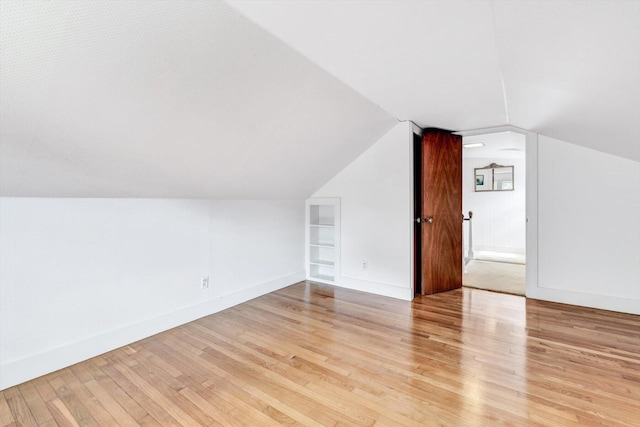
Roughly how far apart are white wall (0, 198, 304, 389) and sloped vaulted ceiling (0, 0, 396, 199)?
0.20m

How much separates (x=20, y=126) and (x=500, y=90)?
309 cm

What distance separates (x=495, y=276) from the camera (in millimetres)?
4281

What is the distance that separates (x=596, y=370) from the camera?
189 centimetres

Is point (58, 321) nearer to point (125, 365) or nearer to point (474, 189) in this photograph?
point (125, 365)

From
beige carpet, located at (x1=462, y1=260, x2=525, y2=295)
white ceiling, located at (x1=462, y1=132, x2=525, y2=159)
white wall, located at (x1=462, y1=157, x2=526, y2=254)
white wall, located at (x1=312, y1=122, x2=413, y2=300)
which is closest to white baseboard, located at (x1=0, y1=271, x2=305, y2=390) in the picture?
white wall, located at (x1=312, y1=122, x2=413, y2=300)

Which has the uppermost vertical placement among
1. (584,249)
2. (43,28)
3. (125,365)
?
(43,28)

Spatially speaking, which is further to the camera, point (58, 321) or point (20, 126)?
point (58, 321)

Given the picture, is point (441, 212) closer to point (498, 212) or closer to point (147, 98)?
point (147, 98)

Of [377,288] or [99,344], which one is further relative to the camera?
[377,288]

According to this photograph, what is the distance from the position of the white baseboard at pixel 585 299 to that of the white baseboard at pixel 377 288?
4.63 feet

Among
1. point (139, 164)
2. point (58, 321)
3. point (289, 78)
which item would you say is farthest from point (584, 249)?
point (58, 321)

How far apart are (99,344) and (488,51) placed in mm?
3330

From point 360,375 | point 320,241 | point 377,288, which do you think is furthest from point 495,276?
point 360,375

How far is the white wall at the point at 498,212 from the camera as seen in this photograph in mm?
5984
